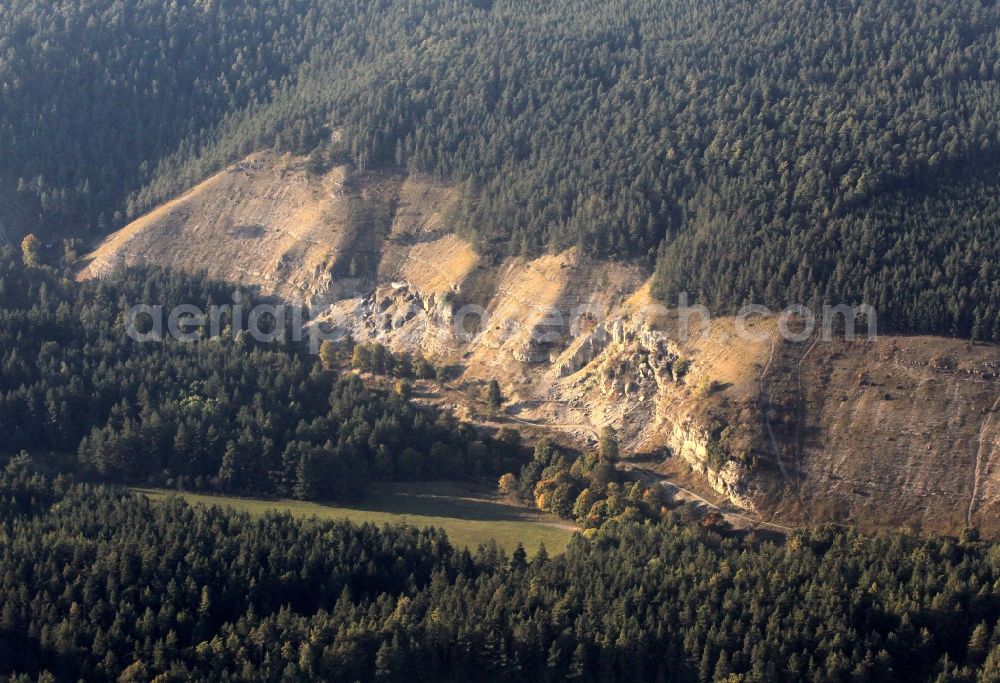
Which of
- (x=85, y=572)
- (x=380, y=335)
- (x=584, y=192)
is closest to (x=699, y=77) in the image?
(x=584, y=192)

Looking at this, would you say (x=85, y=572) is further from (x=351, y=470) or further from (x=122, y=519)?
(x=351, y=470)

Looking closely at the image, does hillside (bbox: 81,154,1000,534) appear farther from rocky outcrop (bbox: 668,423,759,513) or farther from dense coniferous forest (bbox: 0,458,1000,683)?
dense coniferous forest (bbox: 0,458,1000,683)

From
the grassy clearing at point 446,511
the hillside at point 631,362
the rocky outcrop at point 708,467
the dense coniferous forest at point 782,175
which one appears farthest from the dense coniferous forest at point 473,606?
the dense coniferous forest at point 782,175

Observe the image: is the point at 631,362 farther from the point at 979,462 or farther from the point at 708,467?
the point at 979,462

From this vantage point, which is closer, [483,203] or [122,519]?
[122,519]

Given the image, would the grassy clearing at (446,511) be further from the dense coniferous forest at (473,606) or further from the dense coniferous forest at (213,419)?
the dense coniferous forest at (473,606)

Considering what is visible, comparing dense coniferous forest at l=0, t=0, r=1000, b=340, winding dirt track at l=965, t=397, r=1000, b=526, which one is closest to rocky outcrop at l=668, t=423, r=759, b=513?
dense coniferous forest at l=0, t=0, r=1000, b=340
